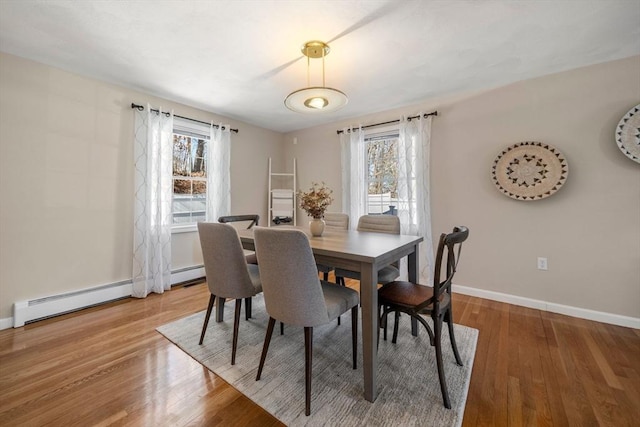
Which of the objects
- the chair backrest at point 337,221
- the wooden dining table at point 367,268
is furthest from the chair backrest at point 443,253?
the chair backrest at point 337,221

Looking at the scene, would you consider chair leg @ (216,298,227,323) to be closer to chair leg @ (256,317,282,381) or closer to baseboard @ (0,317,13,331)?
chair leg @ (256,317,282,381)

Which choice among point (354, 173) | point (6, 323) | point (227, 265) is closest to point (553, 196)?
point (354, 173)

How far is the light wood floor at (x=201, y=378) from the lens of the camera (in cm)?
135

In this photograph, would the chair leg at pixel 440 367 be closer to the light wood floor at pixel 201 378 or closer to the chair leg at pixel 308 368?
the light wood floor at pixel 201 378

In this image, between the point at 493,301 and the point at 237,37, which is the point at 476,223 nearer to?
the point at 493,301

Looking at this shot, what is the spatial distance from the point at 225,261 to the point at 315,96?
138 centimetres

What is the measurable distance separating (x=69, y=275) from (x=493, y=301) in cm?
440

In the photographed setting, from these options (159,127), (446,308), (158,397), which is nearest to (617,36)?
(446,308)

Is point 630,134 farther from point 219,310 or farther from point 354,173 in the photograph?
point 219,310

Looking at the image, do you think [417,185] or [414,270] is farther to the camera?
[417,185]

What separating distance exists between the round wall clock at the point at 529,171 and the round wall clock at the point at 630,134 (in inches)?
14.8

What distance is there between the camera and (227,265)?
5.98 ft

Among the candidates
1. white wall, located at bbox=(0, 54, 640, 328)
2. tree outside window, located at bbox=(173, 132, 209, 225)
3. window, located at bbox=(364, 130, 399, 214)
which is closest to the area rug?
white wall, located at bbox=(0, 54, 640, 328)

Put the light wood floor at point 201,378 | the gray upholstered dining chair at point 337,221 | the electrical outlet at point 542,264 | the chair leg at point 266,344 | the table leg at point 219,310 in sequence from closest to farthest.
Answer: the light wood floor at point 201,378, the chair leg at point 266,344, the table leg at point 219,310, the electrical outlet at point 542,264, the gray upholstered dining chair at point 337,221
